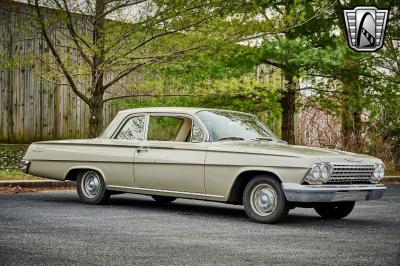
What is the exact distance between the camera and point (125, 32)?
1471 centimetres

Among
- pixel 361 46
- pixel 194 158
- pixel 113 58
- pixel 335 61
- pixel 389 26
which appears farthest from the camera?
pixel 389 26

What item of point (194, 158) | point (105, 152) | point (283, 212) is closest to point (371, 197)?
point (283, 212)

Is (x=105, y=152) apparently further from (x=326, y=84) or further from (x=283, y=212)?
(x=326, y=84)

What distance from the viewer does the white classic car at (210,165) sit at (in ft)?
29.7

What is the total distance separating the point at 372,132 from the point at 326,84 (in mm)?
3480

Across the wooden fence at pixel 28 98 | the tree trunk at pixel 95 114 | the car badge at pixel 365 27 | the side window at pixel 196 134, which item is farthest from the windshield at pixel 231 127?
the car badge at pixel 365 27

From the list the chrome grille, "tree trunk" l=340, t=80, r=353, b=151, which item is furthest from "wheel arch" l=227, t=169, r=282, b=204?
"tree trunk" l=340, t=80, r=353, b=151

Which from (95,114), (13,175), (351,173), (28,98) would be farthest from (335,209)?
(28,98)

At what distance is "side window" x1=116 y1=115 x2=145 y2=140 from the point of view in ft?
35.4

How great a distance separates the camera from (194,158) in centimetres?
985

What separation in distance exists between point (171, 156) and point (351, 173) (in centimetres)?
248

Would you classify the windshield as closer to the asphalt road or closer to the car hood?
the car hood

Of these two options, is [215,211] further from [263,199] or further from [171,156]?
[263,199]

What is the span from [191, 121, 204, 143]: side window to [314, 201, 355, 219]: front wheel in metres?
1.88
